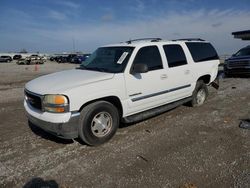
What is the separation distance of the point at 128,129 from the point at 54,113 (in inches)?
72.4

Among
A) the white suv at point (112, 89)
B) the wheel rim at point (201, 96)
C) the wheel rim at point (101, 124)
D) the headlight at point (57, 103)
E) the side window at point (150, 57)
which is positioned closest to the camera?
the headlight at point (57, 103)

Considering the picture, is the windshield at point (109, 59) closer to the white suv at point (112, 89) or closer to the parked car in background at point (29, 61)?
the white suv at point (112, 89)

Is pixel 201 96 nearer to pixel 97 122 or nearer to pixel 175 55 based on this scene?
pixel 175 55

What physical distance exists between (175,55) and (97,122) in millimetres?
2667

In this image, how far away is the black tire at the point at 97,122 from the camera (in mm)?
4047

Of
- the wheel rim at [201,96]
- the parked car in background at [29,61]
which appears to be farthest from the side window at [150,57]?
the parked car in background at [29,61]

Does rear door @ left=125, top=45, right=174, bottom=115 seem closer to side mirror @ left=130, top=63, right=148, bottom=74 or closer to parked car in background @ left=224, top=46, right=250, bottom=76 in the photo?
side mirror @ left=130, top=63, right=148, bottom=74

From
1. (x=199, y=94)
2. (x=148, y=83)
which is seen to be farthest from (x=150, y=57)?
(x=199, y=94)

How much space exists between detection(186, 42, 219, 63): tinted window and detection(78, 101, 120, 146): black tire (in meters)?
3.06

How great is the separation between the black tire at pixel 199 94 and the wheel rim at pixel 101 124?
3059 millimetres

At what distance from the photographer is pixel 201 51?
667 cm

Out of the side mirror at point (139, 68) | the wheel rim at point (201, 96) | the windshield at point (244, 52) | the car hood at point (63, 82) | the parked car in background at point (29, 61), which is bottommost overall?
the parked car in background at point (29, 61)

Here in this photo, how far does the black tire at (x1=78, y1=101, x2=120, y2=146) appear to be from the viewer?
4.05 metres

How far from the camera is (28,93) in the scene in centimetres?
442
